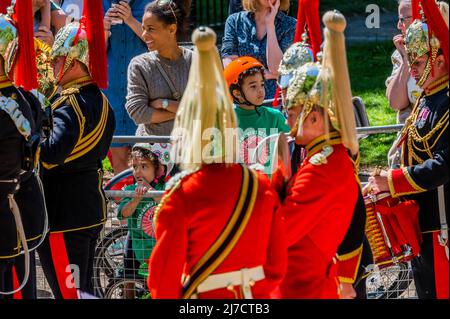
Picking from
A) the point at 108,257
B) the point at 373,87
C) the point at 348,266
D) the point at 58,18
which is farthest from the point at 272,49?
the point at 373,87

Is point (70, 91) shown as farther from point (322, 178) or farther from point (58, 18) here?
point (58, 18)

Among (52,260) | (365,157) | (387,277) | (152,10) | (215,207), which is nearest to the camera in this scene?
(215,207)

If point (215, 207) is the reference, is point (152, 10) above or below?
above

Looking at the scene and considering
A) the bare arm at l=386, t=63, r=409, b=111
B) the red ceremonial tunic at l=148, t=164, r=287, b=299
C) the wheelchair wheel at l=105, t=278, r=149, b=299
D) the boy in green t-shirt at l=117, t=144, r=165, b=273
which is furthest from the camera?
the bare arm at l=386, t=63, r=409, b=111

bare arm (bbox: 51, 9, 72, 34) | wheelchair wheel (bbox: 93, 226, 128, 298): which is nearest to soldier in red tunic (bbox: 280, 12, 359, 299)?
wheelchair wheel (bbox: 93, 226, 128, 298)

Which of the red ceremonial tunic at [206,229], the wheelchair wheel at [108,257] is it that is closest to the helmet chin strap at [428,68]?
the red ceremonial tunic at [206,229]

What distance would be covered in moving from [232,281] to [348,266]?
92 centimetres

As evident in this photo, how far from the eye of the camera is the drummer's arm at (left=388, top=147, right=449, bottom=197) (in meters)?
5.69

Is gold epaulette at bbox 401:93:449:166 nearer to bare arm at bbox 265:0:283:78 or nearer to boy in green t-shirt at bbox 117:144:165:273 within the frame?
boy in green t-shirt at bbox 117:144:165:273

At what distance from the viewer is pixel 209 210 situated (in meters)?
4.62
